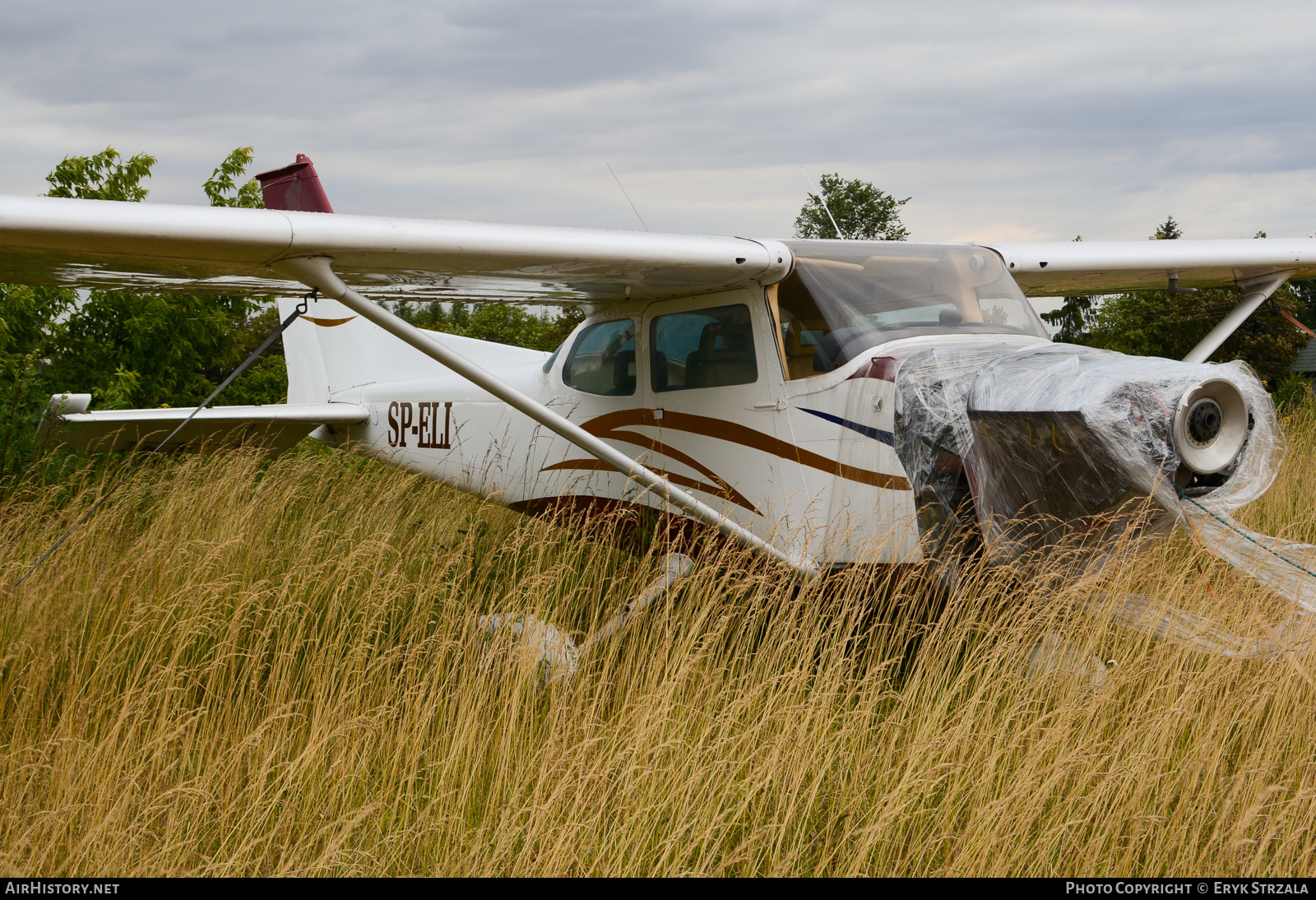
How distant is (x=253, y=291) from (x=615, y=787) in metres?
3.93

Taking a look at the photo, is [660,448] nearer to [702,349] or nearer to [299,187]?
[702,349]

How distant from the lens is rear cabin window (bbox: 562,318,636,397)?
5.46 m

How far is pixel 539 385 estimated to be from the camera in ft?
20.2

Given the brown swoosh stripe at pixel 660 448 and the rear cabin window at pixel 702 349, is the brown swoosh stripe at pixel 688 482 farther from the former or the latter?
the rear cabin window at pixel 702 349

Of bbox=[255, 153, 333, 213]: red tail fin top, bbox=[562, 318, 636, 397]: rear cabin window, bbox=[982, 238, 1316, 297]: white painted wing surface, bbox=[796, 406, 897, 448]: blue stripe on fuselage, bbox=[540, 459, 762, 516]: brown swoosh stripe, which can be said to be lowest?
bbox=[540, 459, 762, 516]: brown swoosh stripe

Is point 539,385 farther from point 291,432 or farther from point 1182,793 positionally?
point 1182,793

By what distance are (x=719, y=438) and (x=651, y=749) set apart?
2.35 meters

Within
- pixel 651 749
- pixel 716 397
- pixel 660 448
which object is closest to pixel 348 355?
pixel 660 448

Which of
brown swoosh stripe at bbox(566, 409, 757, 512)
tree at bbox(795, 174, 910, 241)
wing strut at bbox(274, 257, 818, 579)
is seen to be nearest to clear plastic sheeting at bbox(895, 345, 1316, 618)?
wing strut at bbox(274, 257, 818, 579)

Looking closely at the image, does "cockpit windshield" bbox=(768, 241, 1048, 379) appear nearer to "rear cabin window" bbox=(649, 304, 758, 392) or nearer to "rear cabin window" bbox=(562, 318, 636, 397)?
"rear cabin window" bbox=(649, 304, 758, 392)

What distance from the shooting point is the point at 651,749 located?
108 inches

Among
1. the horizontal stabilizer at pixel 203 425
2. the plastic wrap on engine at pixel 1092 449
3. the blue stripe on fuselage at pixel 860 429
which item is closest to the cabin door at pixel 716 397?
the blue stripe on fuselage at pixel 860 429

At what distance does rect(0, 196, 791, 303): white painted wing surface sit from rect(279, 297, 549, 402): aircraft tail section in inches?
86.3

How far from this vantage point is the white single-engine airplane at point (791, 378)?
3262 mm
